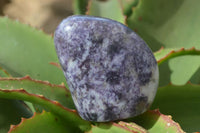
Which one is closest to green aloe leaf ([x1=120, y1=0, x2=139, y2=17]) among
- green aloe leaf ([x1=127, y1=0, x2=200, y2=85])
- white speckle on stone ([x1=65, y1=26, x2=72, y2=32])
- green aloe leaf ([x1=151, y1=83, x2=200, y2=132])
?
green aloe leaf ([x1=127, y1=0, x2=200, y2=85])

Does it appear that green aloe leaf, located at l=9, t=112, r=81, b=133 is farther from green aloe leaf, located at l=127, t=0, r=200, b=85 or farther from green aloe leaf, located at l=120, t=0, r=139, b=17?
green aloe leaf, located at l=120, t=0, r=139, b=17

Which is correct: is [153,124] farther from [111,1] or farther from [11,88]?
[111,1]

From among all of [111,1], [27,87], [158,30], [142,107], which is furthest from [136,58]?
[111,1]

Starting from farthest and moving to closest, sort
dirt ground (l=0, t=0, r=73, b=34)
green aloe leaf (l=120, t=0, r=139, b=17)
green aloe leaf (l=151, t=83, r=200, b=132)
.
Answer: dirt ground (l=0, t=0, r=73, b=34)
green aloe leaf (l=120, t=0, r=139, b=17)
green aloe leaf (l=151, t=83, r=200, b=132)

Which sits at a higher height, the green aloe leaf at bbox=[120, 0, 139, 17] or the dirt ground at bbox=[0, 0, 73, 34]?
the green aloe leaf at bbox=[120, 0, 139, 17]

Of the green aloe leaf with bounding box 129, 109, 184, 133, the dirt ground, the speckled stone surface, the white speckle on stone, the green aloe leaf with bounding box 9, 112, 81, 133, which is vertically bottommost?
the dirt ground

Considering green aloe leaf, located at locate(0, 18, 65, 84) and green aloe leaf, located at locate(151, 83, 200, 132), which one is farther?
green aloe leaf, located at locate(0, 18, 65, 84)

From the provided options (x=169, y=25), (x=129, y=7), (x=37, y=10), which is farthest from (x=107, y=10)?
(x=37, y=10)

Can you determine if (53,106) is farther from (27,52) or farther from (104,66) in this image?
(27,52)
